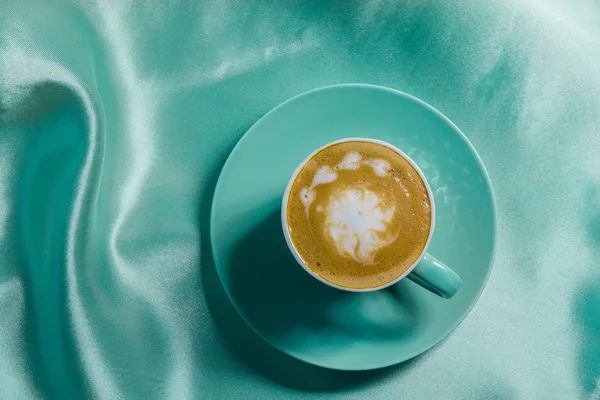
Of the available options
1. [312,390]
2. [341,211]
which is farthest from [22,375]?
[341,211]

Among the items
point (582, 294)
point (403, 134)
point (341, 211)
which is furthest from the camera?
point (582, 294)

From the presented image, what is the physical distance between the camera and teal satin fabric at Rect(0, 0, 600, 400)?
1.29 metres

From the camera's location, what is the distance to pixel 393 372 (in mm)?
1280

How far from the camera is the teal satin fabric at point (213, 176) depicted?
129 cm

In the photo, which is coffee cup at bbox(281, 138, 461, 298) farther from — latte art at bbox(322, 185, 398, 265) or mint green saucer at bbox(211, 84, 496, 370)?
mint green saucer at bbox(211, 84, 496, 370)

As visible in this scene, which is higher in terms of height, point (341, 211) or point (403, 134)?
point (403, 134)

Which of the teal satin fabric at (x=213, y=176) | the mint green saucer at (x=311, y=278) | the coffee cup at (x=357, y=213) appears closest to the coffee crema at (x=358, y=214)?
the coffee cup at (x=357, y=213)

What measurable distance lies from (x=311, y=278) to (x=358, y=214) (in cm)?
19

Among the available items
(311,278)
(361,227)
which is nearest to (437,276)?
(361,227)

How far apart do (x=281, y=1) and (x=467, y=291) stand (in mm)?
721

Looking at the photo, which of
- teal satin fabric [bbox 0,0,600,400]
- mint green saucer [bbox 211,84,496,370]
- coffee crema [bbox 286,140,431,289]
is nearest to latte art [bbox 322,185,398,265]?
coffee crema [bbox 286,140,431,289]

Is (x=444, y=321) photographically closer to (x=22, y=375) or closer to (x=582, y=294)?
(x=582, y=294)

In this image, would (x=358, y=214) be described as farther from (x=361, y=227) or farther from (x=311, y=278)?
(x=311, y=278)

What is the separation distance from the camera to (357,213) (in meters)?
1.10
